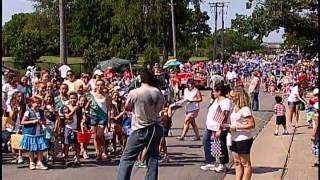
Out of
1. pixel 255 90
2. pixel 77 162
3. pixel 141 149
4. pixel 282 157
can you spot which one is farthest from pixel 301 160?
pixel 255 90

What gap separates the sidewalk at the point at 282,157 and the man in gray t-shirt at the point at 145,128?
7.48ft

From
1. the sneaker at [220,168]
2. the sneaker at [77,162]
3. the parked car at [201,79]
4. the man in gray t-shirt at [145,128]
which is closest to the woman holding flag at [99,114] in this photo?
the sneaker at [77,162]

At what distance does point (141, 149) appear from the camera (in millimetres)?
8977

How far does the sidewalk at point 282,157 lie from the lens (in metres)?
11.0

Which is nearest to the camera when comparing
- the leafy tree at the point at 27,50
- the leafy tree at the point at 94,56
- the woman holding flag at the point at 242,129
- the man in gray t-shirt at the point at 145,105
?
the man in gray t-shirt at the point at 145,105

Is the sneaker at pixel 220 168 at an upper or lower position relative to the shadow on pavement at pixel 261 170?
upper

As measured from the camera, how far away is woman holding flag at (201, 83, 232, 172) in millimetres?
10703

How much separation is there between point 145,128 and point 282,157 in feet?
16.1

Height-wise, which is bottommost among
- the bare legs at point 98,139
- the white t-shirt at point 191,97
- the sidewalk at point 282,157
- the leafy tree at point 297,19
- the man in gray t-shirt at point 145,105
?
the sidewalk at point 282,157

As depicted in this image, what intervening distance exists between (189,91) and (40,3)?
83.6m

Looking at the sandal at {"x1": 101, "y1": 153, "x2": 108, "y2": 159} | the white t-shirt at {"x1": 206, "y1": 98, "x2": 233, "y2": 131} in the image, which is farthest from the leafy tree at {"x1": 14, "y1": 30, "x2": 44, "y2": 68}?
the white t-shirt at {"x1": 206, "y1": 98, "x2": 233, "y2": 131}

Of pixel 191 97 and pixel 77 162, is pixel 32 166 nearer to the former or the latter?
pixel 77 162

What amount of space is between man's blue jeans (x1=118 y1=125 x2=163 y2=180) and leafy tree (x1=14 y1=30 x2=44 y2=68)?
3998cm

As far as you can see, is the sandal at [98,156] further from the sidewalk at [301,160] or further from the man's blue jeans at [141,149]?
the man's blue jeans at [141,149]
